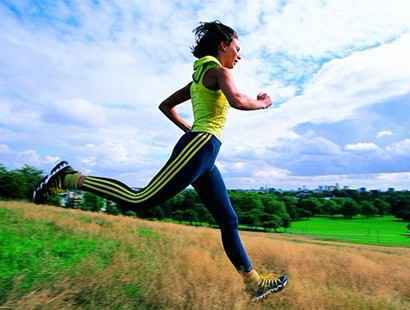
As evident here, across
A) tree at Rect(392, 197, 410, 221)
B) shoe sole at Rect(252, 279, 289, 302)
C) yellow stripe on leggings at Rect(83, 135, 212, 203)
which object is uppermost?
tree at Rect(392, 197, 410, 221)

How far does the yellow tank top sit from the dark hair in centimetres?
23

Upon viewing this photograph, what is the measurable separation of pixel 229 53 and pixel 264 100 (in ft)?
1.99

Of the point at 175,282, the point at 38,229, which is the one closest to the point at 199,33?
the point at 175,282

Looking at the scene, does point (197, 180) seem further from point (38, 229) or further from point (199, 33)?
point (38, 229)

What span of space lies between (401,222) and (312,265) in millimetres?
81604

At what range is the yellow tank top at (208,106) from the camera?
3.32 m

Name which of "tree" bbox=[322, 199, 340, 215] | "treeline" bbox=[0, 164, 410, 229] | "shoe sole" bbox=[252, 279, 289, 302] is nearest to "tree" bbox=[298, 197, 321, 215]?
"treeline" bbox=[0, 164, 410, 229]

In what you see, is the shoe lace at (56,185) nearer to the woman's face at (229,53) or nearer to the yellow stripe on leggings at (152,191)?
the yellow stripe on leggings at (152,191)

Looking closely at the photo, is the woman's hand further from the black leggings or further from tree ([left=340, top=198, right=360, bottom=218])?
tree ([left=340, top=198, right=360, bottom=218])

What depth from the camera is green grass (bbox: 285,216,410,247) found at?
63.5m

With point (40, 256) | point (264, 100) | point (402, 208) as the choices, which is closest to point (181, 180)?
point (264, 100)

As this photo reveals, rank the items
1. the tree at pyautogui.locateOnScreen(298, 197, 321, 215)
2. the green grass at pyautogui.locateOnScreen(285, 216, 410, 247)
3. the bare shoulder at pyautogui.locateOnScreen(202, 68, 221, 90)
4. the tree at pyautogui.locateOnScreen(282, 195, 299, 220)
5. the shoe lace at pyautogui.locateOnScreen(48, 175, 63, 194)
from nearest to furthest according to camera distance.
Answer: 1. the bare shoulder at pyautogui.locateOnScreen(202, 68, 221, 90)
2. the shoe lace at pyautogui.locateOnScreen(48, 175, 63, 194)
3. the green grass at pyautogui.locateOnScreen(285, 216, 410, 247)
4. the tree at pyautogui.locateOnScreen(282, 195, 299, 220)
5. the tree at pyautogui.locateOnScreen(298, 197, 321, 215)

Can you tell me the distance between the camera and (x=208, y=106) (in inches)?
132

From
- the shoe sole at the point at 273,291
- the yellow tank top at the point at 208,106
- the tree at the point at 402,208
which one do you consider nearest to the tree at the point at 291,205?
the tree at the point at 402,208
